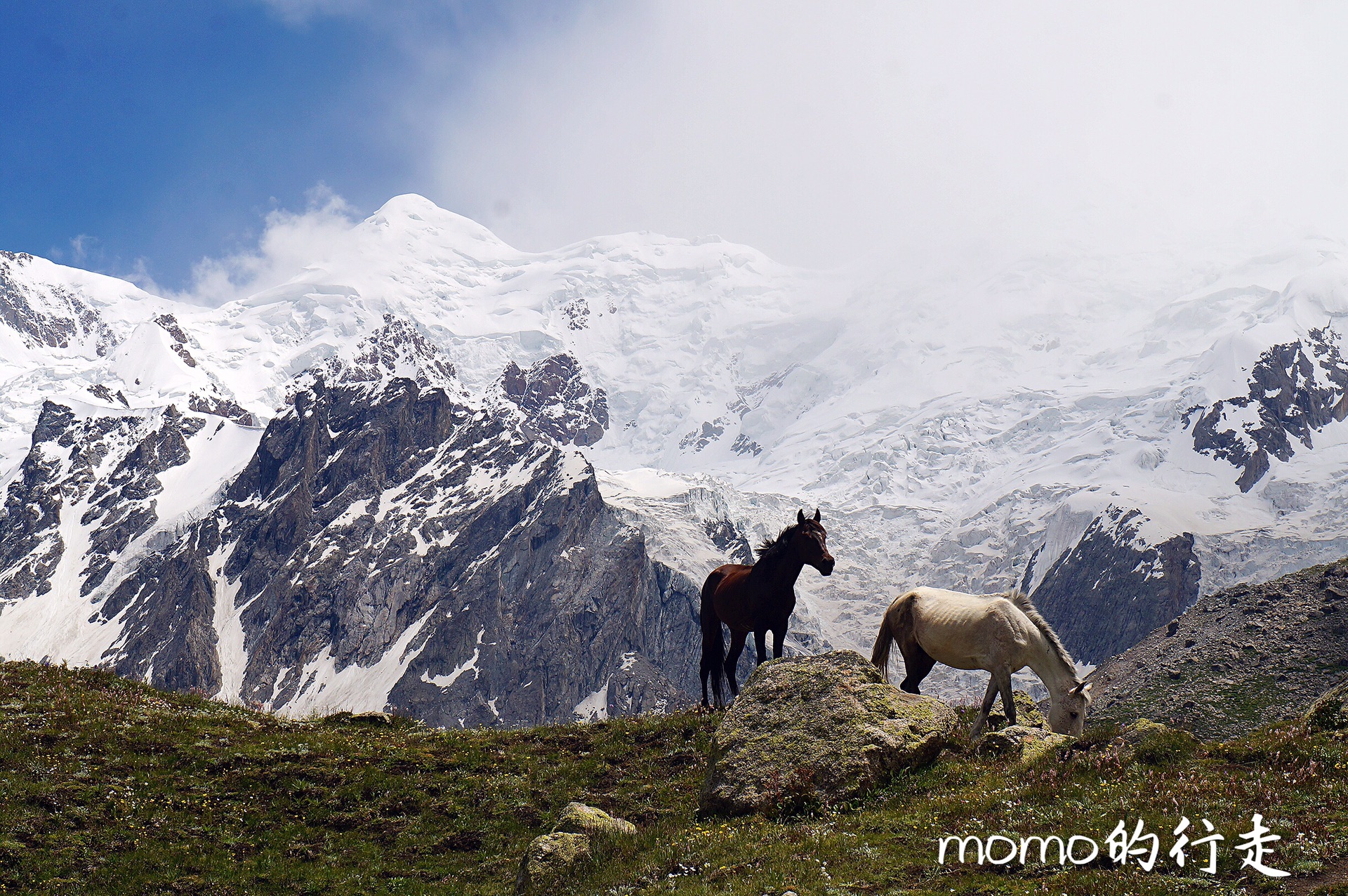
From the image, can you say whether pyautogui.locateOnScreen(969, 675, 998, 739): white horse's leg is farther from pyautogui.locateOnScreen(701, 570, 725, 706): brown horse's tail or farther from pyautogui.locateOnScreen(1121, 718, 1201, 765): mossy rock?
pyautogui.locateOnScreen(701, 570, 725, 706): brown horse's tail

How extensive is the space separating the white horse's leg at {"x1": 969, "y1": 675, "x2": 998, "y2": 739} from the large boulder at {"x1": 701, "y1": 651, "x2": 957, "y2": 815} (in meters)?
0.68

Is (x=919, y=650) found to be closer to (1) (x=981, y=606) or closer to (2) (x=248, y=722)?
(1) (x=981, y=606)

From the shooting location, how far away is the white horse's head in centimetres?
2306

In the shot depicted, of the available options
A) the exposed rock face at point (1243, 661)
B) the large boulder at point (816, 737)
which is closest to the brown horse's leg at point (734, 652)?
the large boulder at point (816, 737)

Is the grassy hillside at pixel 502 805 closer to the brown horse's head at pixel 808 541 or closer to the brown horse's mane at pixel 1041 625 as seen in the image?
the brown horse's mane at pixel 1041 625

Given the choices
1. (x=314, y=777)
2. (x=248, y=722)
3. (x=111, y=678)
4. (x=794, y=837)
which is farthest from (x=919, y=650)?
(x=111, y=678)

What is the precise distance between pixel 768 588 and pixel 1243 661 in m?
105

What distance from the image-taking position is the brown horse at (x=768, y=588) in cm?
2753

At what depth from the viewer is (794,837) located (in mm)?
16500

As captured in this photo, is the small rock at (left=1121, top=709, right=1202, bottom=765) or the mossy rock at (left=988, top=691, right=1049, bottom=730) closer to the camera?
the small rock at (left=1121, top=709, right=1202, bottom=765)

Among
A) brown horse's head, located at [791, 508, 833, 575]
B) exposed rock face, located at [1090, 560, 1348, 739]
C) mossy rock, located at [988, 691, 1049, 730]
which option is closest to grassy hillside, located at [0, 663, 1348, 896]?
mossy rock, located at [988, 691, 1049, 730]

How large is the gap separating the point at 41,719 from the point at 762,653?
19.1m

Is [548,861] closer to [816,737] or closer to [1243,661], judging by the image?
[816,737]

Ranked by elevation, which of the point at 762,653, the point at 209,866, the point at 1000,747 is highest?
the point at 762,653
